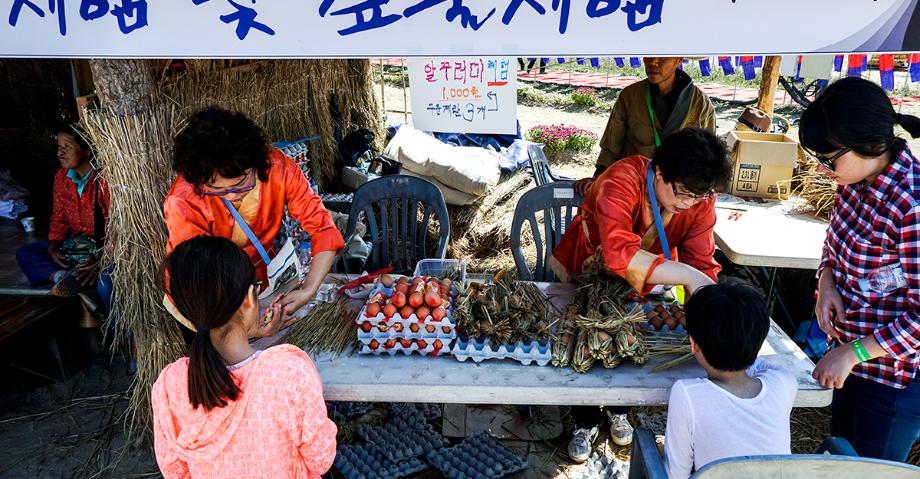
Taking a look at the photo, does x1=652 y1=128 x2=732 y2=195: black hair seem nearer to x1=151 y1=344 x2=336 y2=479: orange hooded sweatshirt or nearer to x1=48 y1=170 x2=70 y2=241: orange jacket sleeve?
x1=151 y1=344 x2=336 y2=479: orange hooded sweatshirt

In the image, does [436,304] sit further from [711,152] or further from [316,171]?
[316,171]

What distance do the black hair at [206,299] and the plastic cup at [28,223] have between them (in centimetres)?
457

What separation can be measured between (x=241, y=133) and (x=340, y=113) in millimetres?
4582

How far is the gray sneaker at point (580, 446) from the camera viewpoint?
3.15 metres

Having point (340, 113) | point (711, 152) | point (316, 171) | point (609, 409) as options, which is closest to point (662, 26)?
point (711, 152)

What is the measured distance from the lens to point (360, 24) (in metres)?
2.06

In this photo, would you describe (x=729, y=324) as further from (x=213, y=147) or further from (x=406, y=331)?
(x=213, y=147)

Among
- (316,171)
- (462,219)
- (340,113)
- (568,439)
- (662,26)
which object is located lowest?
(568,439)

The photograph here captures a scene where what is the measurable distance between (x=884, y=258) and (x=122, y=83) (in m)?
3.25

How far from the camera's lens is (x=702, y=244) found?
8.48 ft

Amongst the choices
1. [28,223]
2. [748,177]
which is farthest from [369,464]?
[28,223]

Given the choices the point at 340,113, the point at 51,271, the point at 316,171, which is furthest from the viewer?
the point at 340,113

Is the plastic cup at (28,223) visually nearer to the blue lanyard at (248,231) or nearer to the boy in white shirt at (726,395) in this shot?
the blue lanyard at (248,231)

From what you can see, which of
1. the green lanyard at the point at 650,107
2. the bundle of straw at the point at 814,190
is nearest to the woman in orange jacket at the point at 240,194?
the green lanyard at the point at 650,107
